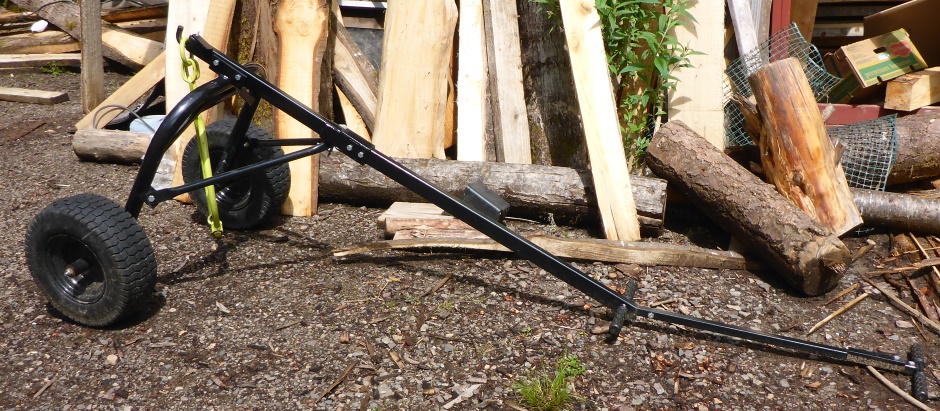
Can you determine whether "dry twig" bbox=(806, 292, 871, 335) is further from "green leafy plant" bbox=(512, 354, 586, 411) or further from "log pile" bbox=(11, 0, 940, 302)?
"green leafy plant" bbox=(512, 354, 586, 411)

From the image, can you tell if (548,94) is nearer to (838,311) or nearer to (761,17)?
(761,17)

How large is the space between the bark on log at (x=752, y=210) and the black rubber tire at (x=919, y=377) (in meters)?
0.48

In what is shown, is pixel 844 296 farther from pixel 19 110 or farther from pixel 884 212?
pixel 19 110

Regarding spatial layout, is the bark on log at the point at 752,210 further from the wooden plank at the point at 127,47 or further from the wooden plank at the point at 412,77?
the wooden plank at the point at 127,47

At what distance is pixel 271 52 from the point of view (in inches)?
166

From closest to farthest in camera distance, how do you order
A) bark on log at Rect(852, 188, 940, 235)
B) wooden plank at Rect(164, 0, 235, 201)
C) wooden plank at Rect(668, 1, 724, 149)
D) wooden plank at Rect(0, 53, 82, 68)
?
bark on log at Rect(852, 188, 940, 235) < wooden plank at Rect(164, 0, 235, 201) < wooden plank at Rect(668, 1, 724, 149) < wooden plank at Rect(0, 53, 82, 68)

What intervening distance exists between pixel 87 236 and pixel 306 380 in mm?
1011

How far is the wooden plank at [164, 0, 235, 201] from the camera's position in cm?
427

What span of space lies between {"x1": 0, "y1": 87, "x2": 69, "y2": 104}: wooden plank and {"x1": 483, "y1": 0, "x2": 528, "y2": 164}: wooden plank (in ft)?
13.1

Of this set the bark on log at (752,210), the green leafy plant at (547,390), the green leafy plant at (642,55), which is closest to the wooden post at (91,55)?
the green leafy plant at (642,55)

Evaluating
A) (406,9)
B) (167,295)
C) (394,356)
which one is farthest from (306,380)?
(406,9)

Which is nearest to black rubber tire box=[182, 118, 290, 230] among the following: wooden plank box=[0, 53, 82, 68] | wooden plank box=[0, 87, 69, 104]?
wooden plank box=[0, 87, 69, 104]

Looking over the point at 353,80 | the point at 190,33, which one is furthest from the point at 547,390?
the point at 190,33

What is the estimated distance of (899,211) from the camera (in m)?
3.94
